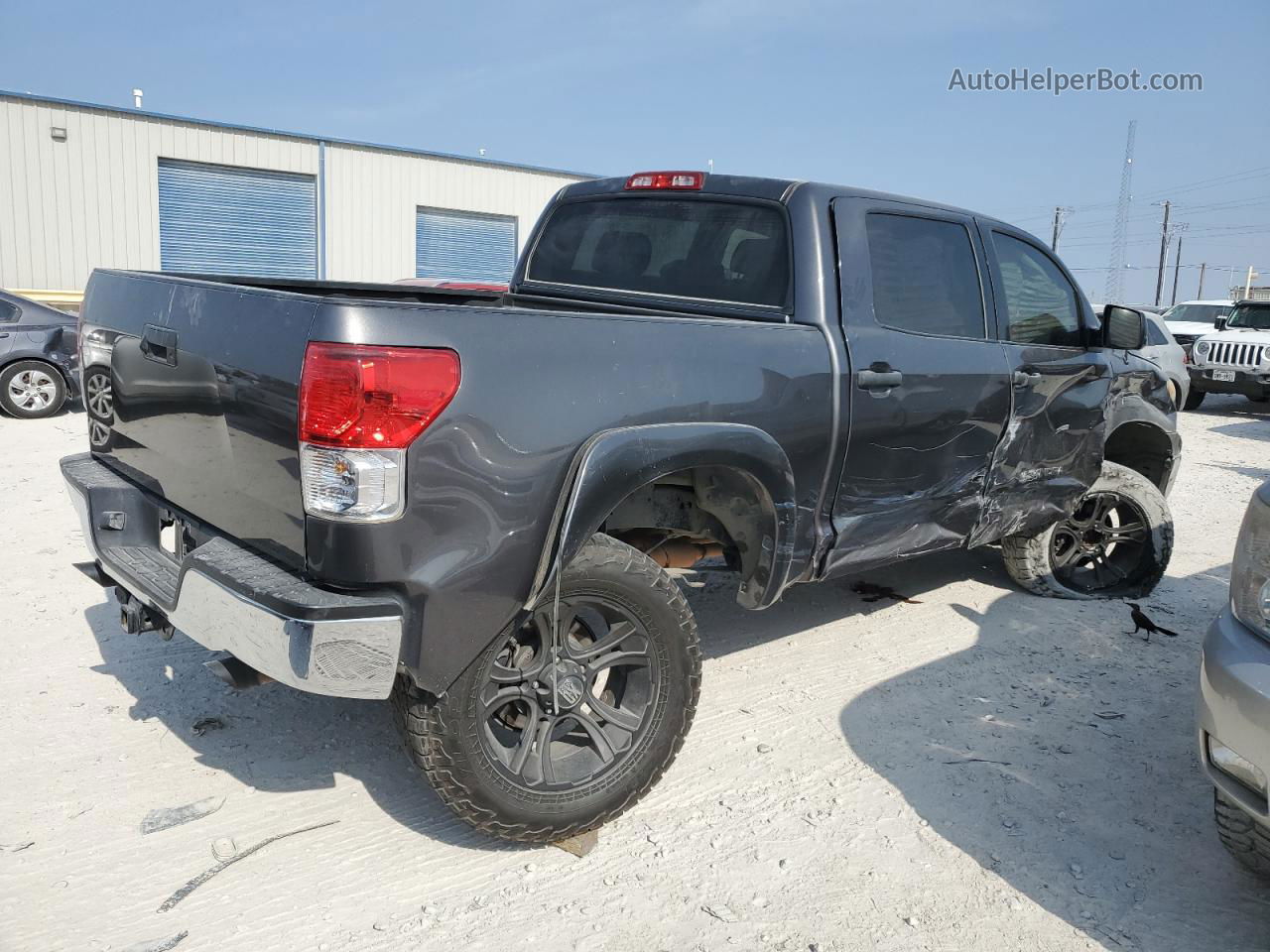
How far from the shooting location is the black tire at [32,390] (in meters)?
10.2

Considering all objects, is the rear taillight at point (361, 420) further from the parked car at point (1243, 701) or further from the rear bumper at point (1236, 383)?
the rear bumper at point (1236, 383)

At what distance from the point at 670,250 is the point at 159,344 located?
188 cm

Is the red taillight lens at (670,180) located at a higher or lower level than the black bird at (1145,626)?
higher

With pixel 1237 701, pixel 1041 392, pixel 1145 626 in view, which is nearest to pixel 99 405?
pixel 1237 701

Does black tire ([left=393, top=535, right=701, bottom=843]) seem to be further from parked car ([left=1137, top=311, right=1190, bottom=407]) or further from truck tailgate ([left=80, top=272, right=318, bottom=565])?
parked car ([left=1137, top=311, right=1190, bottom=407])

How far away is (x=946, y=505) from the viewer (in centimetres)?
397

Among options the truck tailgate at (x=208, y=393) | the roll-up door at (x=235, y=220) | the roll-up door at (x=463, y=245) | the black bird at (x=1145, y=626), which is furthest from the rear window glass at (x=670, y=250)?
the roll-up door at (x=463, y=245)

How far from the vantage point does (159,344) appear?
2910 mm

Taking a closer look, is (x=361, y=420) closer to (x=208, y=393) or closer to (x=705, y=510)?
(x=208, y=393)

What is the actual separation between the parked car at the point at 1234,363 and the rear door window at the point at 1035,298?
12.1m

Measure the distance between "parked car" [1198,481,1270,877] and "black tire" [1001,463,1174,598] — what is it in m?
2.58

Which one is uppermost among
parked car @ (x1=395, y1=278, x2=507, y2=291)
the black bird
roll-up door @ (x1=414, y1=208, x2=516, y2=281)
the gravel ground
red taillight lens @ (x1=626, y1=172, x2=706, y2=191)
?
roll-up door @ (x1=414, y1=208, x2=516, y2=281)

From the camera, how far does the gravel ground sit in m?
2.58

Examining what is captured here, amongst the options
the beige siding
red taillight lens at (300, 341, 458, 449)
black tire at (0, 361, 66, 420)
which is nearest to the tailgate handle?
red taillight lens at (300, 341, 458, 449)
